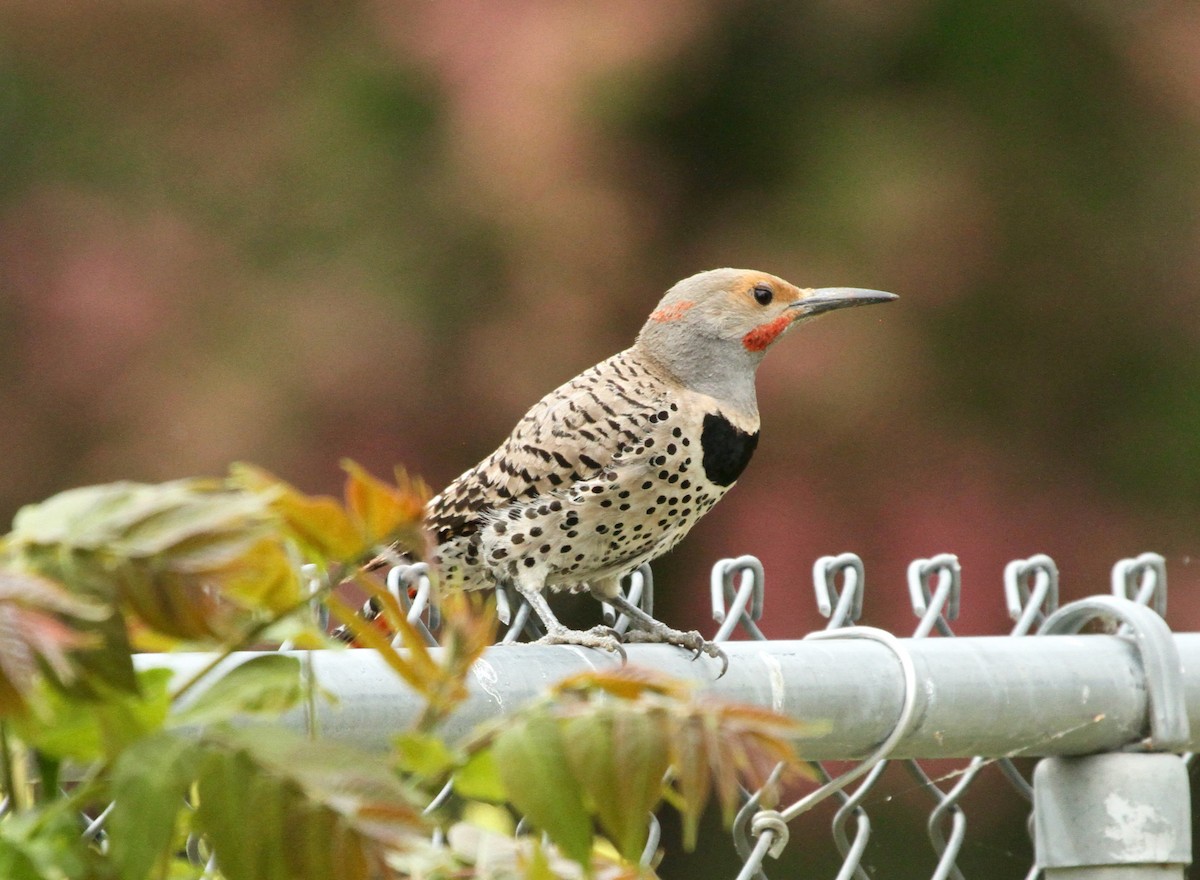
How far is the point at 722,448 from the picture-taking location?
2639 mm

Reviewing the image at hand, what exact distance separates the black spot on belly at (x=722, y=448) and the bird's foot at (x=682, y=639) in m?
0.28

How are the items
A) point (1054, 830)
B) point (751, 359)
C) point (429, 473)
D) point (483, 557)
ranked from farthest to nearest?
point (429, 473) → point (751, 359) → point (483, 557) → point (1054, 830)

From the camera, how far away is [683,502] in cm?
261

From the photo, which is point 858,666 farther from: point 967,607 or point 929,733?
point 967,607

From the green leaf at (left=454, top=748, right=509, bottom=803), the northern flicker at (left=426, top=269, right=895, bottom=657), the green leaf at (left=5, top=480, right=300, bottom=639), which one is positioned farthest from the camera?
the northern flicker at (left=426, top=269, right=895, bottom=657)

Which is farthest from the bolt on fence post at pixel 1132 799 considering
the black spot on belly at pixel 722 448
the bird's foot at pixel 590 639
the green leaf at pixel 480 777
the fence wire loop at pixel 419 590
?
the green leaf at pixel 480 777

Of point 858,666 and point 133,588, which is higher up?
point 133,588

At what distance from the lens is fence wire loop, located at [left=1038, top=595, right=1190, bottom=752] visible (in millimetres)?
1799

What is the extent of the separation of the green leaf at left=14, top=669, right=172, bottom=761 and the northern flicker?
5.65 feet

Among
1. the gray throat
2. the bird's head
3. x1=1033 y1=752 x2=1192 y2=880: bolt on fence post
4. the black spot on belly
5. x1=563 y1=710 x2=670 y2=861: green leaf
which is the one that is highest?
the bird's head

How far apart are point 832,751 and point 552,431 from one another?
3.38ft

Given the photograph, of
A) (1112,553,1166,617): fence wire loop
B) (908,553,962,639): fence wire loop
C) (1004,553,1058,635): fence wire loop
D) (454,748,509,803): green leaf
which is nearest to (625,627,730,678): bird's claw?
(908,553,962,639): fence wire loop

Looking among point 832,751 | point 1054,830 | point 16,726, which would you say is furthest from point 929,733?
point 16,726

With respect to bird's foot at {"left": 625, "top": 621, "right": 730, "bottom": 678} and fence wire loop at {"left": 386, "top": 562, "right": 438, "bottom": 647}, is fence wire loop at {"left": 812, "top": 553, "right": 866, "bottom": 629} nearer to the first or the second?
bird's foot at {"left": 625, "top": 621, "right": 730, "bottom": 678}
